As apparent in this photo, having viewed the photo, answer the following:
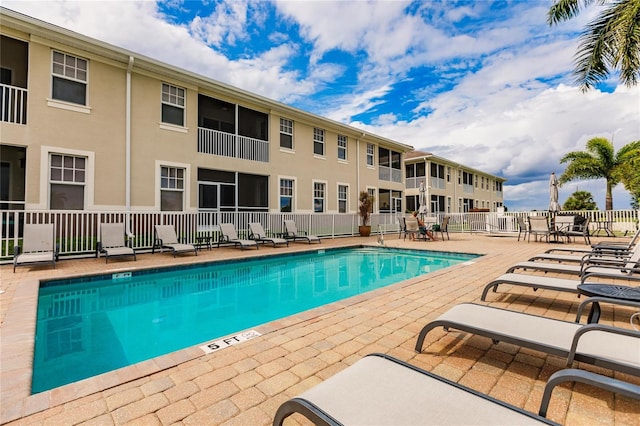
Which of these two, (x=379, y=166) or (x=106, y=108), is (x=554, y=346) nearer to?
(x=106, y=108)

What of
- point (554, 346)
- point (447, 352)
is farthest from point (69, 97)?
point (554, 346)

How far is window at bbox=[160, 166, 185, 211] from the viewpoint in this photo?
35.4ft

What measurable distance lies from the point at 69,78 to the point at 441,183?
1042 inches

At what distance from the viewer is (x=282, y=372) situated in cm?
236

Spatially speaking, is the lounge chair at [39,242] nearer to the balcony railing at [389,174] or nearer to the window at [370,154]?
the window at [370,154]

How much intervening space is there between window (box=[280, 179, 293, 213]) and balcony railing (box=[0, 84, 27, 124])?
9.06 metres

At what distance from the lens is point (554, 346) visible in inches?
80.5

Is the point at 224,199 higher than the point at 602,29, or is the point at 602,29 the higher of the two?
the point at 602,29

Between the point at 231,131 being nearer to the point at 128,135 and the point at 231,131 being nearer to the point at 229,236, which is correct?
the point at 128,135

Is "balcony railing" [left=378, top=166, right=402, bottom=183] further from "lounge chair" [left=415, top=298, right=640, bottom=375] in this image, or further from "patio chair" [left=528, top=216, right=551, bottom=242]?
"lounge chair" [left=415, top=298, right=640, bottom=375]

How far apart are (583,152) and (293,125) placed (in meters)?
20.7

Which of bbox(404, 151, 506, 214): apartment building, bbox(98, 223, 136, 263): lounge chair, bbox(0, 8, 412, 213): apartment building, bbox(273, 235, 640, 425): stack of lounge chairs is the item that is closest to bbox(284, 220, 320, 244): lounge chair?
bbox(0, 8, 412, 213): apartment building

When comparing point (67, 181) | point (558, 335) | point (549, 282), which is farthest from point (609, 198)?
point (67, 181)

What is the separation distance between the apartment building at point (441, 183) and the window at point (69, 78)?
20659 mm
